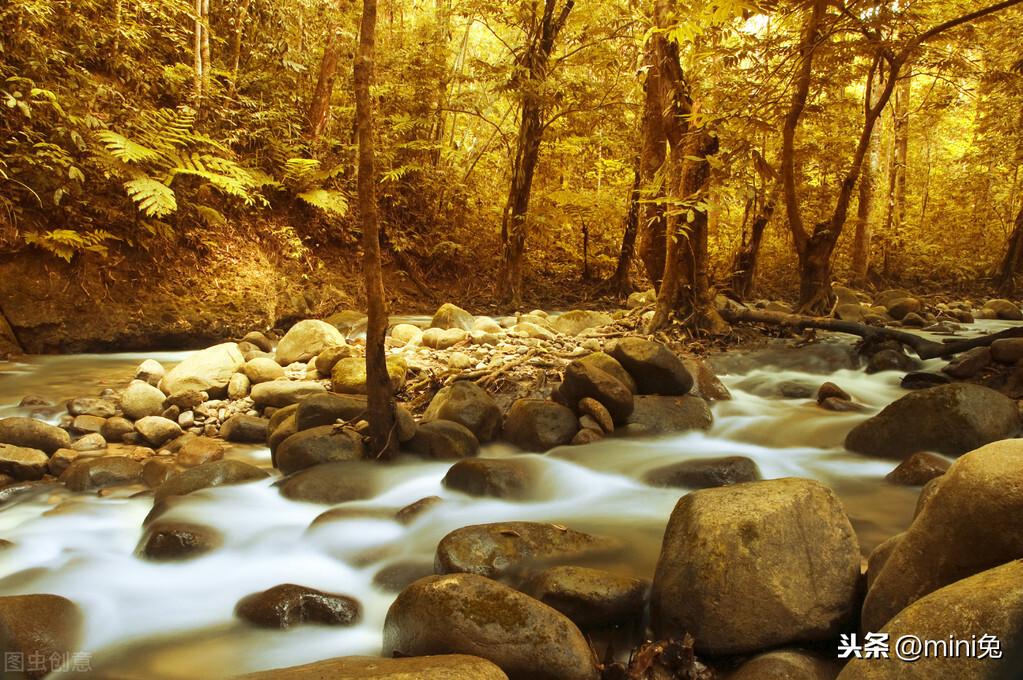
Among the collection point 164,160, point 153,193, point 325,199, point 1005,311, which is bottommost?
point 1005,311

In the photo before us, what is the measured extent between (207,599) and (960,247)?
21.9 meters

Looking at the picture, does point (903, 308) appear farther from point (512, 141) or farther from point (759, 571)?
point (759, 571)

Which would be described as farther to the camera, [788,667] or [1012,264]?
[1012,264]

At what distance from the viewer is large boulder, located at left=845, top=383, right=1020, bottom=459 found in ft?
15.8

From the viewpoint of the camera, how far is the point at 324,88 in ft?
39.3

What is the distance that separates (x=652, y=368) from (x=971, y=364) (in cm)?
356

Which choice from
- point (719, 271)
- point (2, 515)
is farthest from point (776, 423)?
point (719, 271)

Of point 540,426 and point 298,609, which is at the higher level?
point 540,426

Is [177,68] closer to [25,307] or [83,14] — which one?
[83,14]

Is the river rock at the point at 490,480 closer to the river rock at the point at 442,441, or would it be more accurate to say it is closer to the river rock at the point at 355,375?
the river rock at the point at 442,441

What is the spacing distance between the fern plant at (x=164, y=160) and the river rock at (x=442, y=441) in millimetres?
5522

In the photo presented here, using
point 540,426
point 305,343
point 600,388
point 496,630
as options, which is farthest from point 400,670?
point 305,343

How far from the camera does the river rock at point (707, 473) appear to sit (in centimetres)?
465

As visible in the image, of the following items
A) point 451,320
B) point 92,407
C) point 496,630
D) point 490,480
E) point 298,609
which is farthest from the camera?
point 451,320
